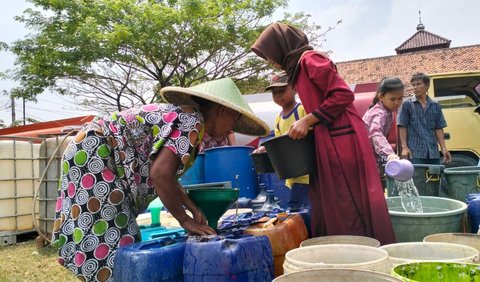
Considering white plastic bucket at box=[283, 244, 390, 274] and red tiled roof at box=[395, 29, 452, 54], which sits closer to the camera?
white plastic bucket at box=[283, 244, 390, 274]

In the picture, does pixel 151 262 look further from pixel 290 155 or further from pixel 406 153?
pixel 406 153

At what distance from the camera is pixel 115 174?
5.88 ft

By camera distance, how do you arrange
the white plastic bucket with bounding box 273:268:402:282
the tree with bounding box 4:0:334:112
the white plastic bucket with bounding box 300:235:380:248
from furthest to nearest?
1. the tree with bounding box 4:0:334:112
2. the white plastic bucket with bounding box 300:235:380:248
3. the white plastic bucket with bounding box 273:268:402:282

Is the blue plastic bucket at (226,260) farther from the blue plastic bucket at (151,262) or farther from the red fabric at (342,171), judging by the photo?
the red fabric at (342,171)

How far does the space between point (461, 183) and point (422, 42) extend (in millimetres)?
31866

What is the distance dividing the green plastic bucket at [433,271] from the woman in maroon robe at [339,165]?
78cm

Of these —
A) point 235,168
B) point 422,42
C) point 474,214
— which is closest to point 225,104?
point 474,214

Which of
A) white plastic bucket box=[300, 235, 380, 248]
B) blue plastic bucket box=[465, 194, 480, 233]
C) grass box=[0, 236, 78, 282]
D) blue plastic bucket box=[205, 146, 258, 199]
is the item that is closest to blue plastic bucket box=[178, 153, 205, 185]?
blue plastic bucket box=[205, 146, 258, 199]

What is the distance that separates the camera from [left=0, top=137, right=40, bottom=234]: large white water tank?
5496mm

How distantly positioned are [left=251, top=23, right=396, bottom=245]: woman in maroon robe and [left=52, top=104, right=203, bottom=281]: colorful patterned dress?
57 centimetres

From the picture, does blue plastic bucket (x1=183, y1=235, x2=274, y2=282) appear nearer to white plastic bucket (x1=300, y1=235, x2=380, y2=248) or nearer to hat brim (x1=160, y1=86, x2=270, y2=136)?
white plastic bucket (x1=300, y1=235, x2=380, y2=248)

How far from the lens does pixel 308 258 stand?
1217 millimetres


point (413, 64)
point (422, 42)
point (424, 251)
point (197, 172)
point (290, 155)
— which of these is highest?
point (422, 42)

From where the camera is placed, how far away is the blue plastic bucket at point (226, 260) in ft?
4.00
